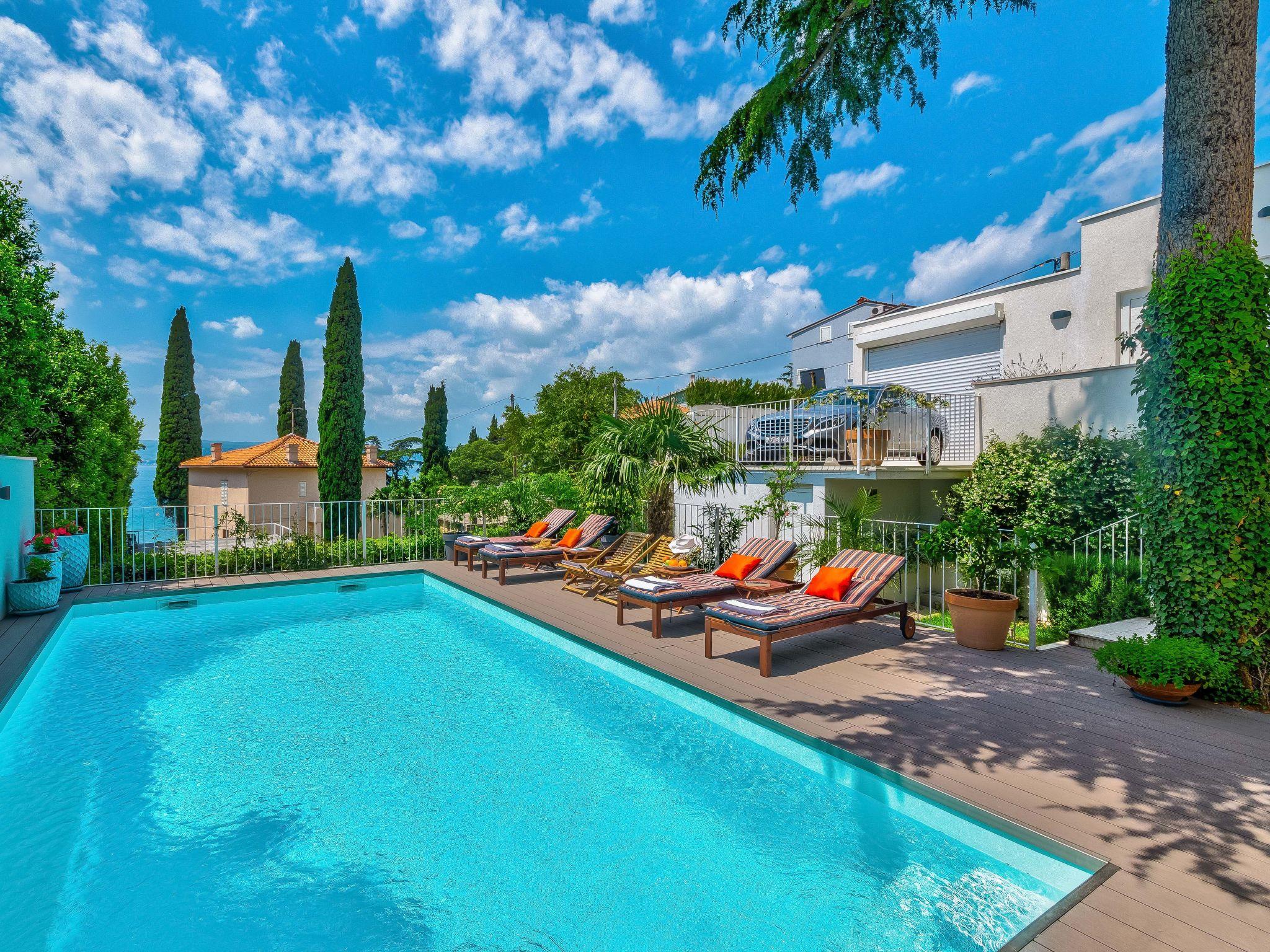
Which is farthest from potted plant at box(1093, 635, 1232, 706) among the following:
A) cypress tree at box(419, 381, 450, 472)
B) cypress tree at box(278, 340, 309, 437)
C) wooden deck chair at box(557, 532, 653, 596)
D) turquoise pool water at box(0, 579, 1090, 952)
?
cypress tree at box(278, 340, 309, 437)

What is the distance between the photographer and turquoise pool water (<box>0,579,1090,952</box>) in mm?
2850

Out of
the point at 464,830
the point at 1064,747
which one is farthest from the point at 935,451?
the point at 464,830

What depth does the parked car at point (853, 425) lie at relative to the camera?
37.5 ft

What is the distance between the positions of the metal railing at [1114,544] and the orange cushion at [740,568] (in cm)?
402

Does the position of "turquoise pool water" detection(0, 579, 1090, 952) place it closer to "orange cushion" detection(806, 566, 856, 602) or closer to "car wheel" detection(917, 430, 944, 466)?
"orange cushion" detection(806, 566, 856, 602)

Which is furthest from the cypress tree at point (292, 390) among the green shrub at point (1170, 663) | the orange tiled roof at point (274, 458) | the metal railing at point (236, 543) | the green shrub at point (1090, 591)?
the green shrub at point (1170, 663)

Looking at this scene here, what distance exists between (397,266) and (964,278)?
63.2ft

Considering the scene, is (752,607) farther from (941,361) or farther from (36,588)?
(941,361)

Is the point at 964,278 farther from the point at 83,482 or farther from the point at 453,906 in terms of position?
the point at 83,482

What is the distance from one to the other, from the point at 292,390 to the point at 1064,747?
3971 cm

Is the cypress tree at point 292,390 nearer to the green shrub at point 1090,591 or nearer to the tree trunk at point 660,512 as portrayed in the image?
the tree trunk at point 660,512

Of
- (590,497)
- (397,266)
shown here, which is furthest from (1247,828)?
(397,266)

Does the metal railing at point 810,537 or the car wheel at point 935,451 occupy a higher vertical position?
the car wheel at point 935,451

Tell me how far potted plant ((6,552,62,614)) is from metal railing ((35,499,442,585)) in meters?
1.18
